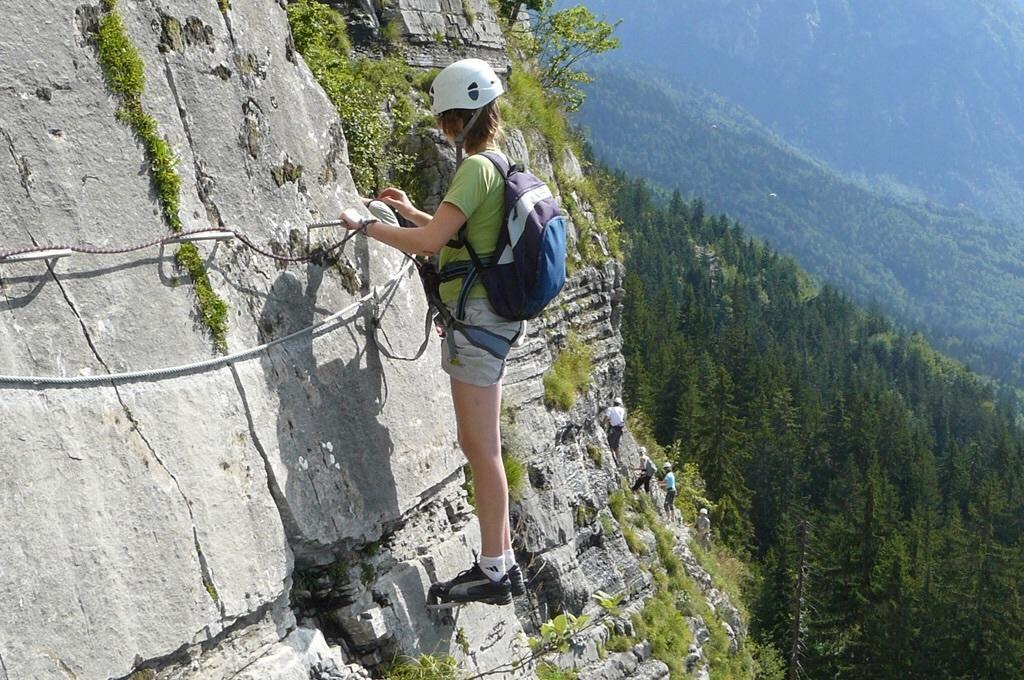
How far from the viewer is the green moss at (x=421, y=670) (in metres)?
6.08

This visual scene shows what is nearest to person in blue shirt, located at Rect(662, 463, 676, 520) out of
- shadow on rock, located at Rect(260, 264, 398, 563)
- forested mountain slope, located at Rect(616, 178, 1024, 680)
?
forested mountain slope, located at Rect(616, 178, 1024, 680)

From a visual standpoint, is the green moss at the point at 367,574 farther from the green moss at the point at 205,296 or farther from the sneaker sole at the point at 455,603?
the green moss at the point at 205,296

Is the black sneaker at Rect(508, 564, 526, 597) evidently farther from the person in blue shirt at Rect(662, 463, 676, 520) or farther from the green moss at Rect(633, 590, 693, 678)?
the person in blue shirt at Rect(662, 463, 676, 520)

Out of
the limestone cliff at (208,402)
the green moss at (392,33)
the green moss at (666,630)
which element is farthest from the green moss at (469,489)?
the green moss at (666,630)

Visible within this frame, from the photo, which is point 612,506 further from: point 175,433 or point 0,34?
point 0,34

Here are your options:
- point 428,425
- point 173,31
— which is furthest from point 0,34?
point 428,425

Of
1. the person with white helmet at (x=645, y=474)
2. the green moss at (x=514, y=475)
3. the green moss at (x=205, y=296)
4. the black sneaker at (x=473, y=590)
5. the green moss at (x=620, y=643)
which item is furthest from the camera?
the person with white helmet at (x=645, y=474)

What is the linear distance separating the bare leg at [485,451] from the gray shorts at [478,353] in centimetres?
8

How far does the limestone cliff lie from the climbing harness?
0.03 meters

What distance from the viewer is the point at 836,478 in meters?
84.6

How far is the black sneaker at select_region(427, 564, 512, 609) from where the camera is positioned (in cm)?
619

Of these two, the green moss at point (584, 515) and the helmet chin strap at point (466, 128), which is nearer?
the helmet chin strap at point (466, 128)

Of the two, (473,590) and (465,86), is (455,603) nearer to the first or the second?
(473,590)

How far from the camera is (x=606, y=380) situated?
20.9 m
